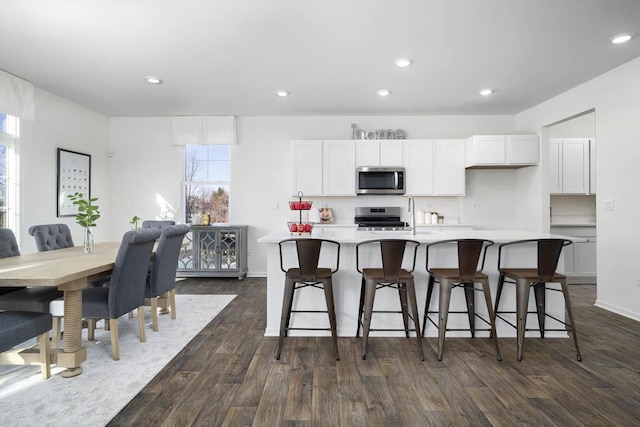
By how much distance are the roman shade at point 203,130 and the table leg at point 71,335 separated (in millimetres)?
3551

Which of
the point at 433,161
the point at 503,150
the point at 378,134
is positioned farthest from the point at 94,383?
the point at 503,150

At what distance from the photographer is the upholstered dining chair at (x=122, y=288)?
2285 millimetres

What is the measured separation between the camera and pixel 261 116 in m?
5.33

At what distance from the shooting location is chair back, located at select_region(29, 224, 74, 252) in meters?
3.09

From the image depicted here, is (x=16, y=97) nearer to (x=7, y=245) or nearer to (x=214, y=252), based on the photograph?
(x=7, y=245)

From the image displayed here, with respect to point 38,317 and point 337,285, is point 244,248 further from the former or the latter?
point 38,317

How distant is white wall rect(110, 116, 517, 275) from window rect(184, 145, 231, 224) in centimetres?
15

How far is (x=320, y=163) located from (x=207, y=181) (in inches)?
76.8

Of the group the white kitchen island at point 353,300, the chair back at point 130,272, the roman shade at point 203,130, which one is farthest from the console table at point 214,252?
the chair back at point 130,272

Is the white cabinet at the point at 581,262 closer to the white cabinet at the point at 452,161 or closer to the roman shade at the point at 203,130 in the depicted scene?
the white cabinet at the point at 452,161

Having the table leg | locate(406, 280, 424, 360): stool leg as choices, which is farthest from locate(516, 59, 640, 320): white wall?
the table leg

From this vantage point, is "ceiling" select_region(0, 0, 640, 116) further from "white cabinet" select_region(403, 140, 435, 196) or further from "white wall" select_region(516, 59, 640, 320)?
"white cabinet" select_region(403, 140, 435, 196)

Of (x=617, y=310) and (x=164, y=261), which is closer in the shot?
(x=164, y=261)

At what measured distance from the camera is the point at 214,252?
16.6 ft
